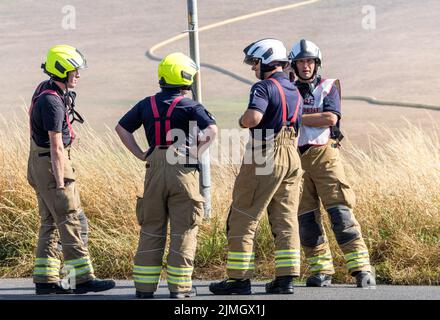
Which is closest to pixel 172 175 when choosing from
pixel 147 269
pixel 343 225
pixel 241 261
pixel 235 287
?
pixel 147 269

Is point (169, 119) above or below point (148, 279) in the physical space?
above

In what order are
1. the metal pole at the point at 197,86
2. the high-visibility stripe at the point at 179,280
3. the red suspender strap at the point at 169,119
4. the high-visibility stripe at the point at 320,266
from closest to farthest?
1. the red suspender strap at the point at 169,119
2. the high-visibility stripe at the point at 179,280
3. the high-visibility stripe at the point at 320,266
4. the metal pole at the point at 197,86

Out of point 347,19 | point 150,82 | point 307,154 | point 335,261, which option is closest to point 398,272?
point 335,261

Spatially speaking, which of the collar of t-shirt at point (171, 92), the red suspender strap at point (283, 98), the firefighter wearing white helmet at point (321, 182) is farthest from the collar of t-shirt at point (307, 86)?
the collar of t-shirt at point (171, 92)

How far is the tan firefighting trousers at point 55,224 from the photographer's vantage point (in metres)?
7.16

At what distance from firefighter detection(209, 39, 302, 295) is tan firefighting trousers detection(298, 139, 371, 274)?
26 centimetres

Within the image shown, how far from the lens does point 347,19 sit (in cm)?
2097

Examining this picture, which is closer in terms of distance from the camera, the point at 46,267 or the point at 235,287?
the point at 235,287

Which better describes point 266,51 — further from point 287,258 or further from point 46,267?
point 46,267

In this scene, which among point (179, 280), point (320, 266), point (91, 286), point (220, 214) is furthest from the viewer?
point (220, 214)

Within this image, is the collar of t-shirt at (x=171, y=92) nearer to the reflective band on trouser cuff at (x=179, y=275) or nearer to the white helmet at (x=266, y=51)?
the white helmet at (x=266, y=51)

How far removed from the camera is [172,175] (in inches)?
270

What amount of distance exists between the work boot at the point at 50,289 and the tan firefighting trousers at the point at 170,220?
62 centimetres

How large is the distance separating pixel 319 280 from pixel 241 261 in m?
0.65
